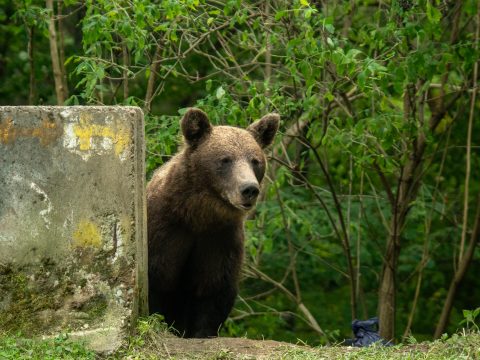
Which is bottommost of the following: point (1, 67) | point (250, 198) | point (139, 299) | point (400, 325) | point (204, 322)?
point (400, 325)

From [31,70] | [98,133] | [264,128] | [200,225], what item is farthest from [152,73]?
[98,133]

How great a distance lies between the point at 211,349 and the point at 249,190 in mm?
1437

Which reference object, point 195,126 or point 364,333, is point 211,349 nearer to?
point 364,333

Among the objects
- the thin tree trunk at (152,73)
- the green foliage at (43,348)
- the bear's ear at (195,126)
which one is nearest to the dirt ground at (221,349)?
the green foliage at (43,348)

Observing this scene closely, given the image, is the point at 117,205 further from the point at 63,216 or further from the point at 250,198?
the point at 250,198

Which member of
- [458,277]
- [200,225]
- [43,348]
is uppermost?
[200,225]

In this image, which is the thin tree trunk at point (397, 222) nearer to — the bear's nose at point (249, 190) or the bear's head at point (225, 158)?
the bear's head at point (225, 158)

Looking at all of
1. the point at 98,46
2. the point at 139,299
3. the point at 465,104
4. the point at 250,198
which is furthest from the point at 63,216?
the point at 465,104

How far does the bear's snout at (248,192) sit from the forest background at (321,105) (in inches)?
52.3

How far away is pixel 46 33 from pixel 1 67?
13.5 feet

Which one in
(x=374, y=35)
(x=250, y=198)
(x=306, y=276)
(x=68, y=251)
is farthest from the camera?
(x=306, y=276)

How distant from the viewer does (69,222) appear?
6.19 metres

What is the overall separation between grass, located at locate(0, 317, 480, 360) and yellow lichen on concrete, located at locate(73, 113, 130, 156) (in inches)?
44.4

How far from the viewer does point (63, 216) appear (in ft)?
20.3
